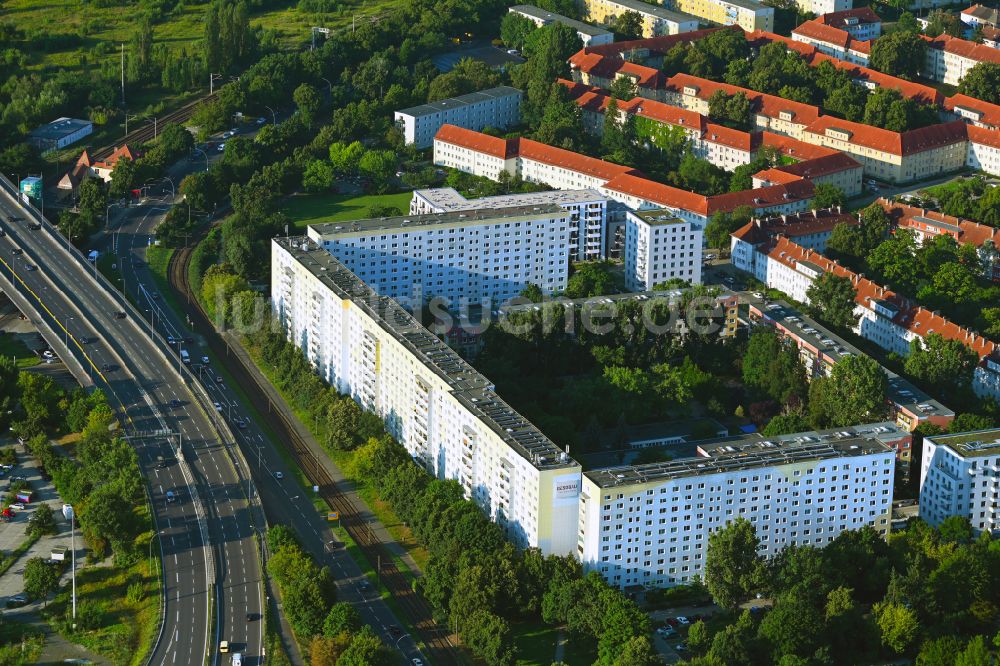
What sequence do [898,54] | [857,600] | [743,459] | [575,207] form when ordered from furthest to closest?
1. [898,54]
2. [575,207]
3. [743,459]
4. [857,600]

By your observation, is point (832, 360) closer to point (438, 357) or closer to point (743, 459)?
point (743, 459)

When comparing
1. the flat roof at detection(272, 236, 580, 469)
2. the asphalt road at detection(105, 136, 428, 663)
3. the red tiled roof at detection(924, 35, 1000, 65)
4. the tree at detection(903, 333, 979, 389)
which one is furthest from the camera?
the red tiled roof at detection(924, 35, 1000, 65)

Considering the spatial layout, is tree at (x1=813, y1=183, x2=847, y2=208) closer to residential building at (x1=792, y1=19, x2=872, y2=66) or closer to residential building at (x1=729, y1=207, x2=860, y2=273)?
residential building at (x1=729, y1=207, x2=860, y2=273)

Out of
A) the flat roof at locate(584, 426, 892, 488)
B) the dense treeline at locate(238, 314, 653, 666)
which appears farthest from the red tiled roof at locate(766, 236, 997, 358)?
the dense treeline at locate(238, 314, 653, 666)

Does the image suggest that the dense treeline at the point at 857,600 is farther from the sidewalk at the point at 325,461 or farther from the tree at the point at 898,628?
the sidewalk at the point at 325,461

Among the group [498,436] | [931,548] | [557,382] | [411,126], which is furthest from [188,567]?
[411,126]

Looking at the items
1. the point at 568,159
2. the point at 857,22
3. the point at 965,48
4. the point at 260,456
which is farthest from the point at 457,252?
the point at 857,22
